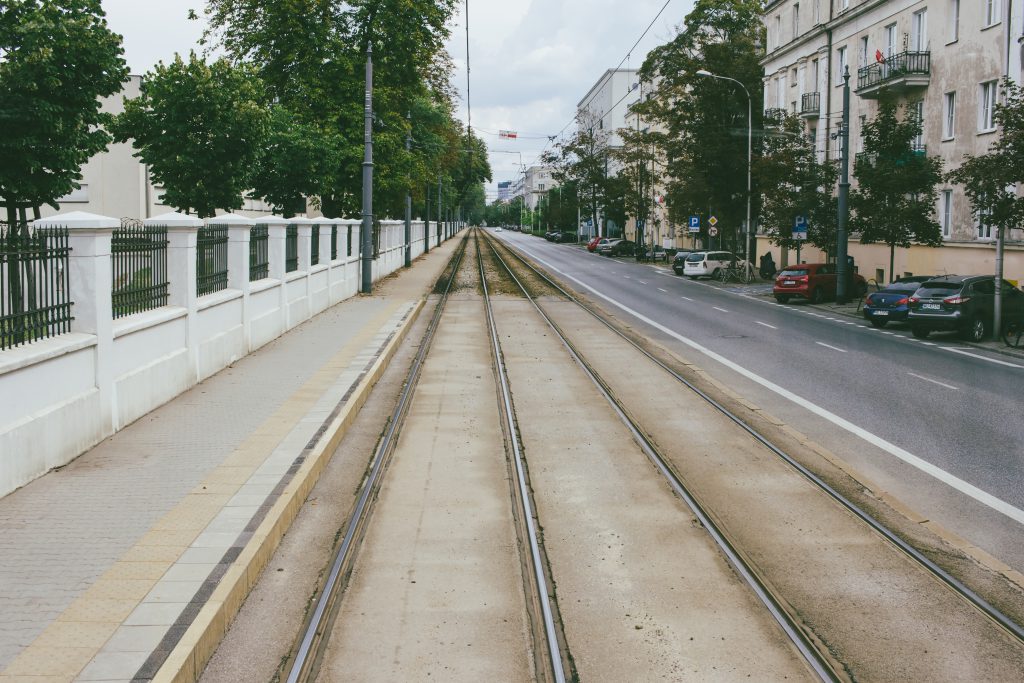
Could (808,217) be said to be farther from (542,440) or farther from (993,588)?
(993,588)

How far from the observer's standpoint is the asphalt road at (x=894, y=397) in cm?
886

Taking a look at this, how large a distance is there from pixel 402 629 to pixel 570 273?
148 ft

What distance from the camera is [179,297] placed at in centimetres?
1291

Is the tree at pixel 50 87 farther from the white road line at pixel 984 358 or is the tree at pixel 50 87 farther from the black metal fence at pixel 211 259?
the white road line at pixel 984 358

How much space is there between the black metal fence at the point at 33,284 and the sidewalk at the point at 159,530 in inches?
47.4

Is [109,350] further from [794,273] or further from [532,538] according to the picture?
[794,273]

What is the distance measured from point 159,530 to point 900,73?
37.2 metres

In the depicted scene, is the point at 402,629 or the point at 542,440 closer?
the point at 402,629

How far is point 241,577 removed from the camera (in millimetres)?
6039

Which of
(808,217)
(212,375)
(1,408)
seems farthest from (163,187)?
(1,408)

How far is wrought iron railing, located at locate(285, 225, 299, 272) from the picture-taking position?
69.4 feet

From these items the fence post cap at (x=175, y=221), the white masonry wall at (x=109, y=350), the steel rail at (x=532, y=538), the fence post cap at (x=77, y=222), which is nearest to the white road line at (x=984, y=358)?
the steel rail at (x=532, y=538)

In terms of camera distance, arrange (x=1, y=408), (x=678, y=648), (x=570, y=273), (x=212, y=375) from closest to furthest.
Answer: (x=678, y=648)
(x=1, y=408)
(x=212, y=375)
(x=570, y=273)

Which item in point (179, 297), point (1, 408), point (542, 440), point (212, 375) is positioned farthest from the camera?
point (212, 375)
